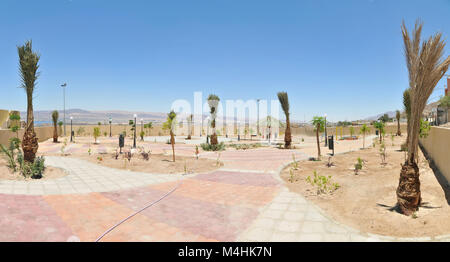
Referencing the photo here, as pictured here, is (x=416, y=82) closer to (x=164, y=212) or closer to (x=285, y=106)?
(x=164, y=212)

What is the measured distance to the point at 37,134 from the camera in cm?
2584

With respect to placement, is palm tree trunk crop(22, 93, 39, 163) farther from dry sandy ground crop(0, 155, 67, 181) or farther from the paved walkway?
the paved walkway

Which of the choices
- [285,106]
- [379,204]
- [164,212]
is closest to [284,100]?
[285,106]

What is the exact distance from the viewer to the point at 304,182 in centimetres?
868

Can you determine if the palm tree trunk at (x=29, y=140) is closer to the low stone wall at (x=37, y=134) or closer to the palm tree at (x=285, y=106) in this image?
the low stone wall at (x=37, y=134)

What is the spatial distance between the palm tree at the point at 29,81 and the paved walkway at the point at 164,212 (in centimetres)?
239

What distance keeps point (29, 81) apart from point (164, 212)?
8.94m

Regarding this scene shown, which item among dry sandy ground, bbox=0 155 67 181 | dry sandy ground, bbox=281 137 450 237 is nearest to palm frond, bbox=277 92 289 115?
dry sandy ground, bbox=281 137 450 237

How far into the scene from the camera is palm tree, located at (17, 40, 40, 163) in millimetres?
9523

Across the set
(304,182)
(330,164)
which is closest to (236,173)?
(304,182)

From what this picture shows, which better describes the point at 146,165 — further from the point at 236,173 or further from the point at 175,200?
the point at 175,200

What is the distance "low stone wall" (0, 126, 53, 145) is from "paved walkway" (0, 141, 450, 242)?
15.1 metres

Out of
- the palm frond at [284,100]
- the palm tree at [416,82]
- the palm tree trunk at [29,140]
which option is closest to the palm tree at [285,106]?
the palm frond at [284,100]

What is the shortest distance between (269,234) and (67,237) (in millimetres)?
3864
